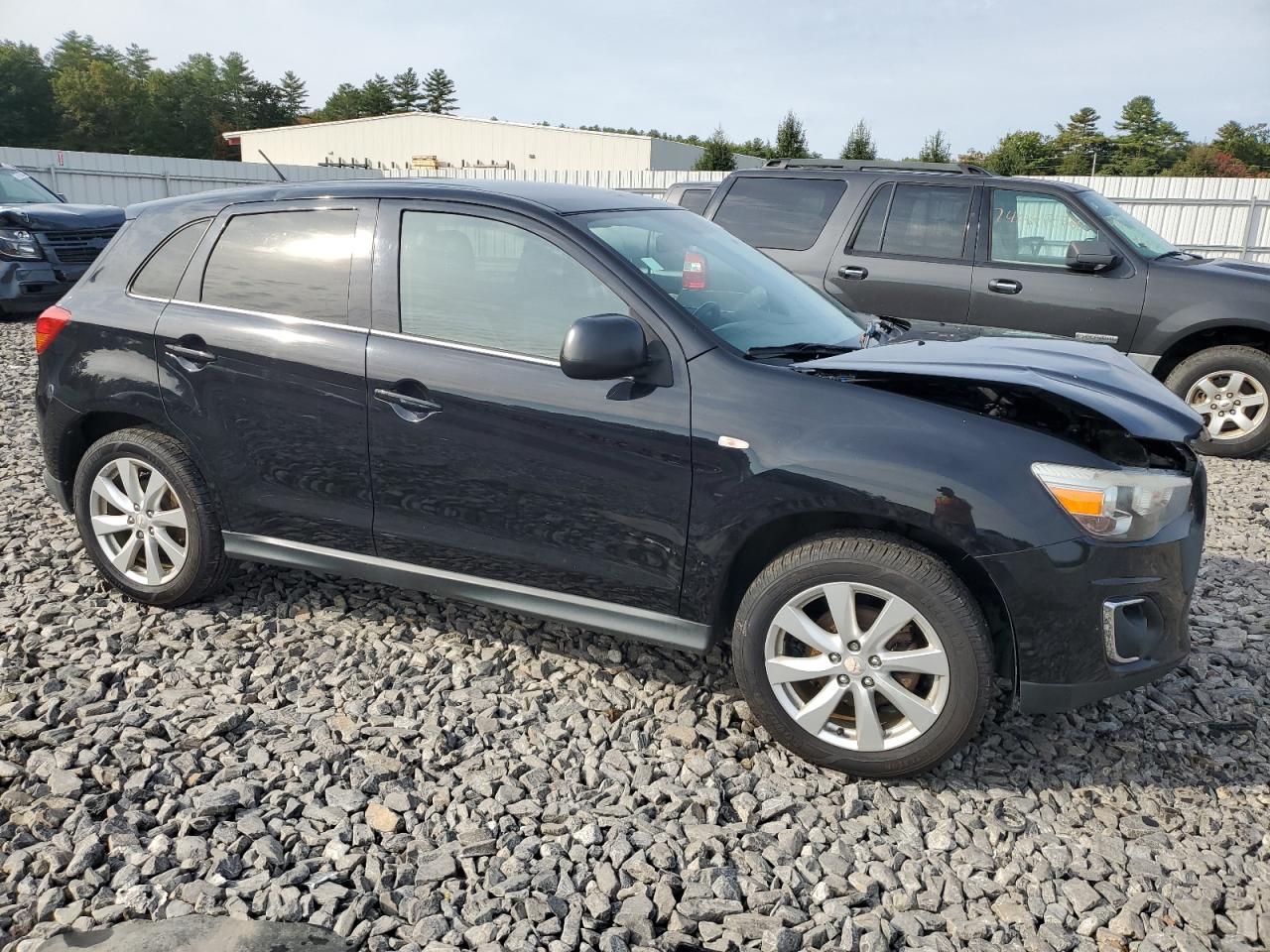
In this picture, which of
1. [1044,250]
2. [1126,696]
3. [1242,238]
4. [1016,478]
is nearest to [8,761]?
[1016,478]

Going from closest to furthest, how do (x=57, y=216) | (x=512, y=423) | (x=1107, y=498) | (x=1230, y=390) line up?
A: (x=1107, y=498) < (x=512, y=423) < (x=1230, y=390) < (x=57, y=216)

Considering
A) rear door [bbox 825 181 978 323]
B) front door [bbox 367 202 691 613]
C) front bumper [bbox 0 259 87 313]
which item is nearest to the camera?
front door [bbox 367 202 691 613]

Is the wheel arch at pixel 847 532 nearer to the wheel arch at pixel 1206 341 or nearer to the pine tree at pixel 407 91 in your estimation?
the wheel arch at pixel 1206 341

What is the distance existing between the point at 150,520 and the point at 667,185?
63.2 ft

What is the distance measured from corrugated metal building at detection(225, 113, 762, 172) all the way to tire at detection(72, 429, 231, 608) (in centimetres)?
3877

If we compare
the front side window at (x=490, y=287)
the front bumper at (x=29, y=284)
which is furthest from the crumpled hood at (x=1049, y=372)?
the front bumper at (x=29, y=284)

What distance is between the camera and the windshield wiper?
10.9 ft

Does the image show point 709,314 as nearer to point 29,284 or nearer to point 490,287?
point 490,287

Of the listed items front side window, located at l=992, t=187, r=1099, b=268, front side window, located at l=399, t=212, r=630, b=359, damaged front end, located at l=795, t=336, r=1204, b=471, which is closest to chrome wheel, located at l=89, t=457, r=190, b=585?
front side window, located at l=399, t=212, r=630, b=359

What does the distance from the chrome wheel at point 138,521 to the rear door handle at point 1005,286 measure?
5.79 m

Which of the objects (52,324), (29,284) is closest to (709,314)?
(52,324)

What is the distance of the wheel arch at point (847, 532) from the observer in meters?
2.95

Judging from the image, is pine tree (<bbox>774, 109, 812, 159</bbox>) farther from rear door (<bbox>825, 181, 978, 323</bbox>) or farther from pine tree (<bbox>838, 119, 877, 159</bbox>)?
rear door (<bbox>825, 181, 978, 323</bbox>)

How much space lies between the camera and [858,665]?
303 cm
